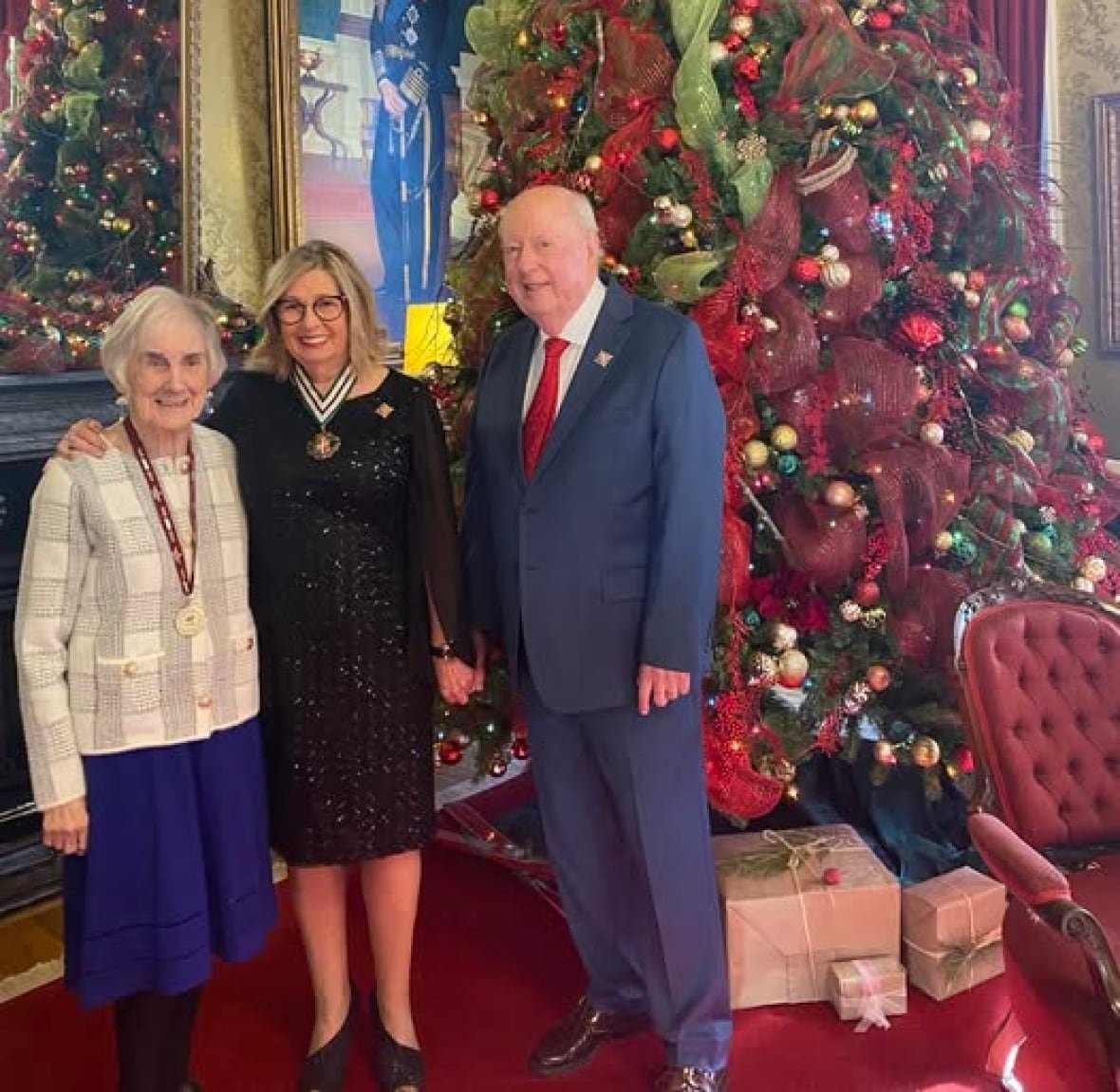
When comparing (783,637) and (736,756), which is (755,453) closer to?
(783,637)

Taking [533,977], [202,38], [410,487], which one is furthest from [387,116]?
[533,977]

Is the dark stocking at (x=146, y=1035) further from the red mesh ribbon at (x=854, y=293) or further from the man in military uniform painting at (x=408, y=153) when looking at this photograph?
the man in military uniform painting at (x=408, y=153)

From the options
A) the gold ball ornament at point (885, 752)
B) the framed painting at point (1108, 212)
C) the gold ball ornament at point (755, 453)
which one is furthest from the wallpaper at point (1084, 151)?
the gold ball ornament at point (755, 453)

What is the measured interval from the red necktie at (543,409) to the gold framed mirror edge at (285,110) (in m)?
2.03

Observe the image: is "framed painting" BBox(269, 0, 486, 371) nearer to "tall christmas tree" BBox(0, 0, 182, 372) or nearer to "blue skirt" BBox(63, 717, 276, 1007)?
"tall christmas tree" BBox(0, 0, 182, 372)

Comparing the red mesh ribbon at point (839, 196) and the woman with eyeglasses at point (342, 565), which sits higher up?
the red mesh ribbon at point (839, 196)

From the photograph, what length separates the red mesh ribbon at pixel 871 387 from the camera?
2.71 metres

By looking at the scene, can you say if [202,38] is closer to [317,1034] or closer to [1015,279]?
[1015,279]

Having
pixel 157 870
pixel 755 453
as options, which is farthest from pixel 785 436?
pixel 157 870

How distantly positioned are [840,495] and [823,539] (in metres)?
0.11

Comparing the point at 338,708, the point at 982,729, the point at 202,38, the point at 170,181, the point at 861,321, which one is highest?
the point at 202,38

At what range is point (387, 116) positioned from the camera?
430 centimetres

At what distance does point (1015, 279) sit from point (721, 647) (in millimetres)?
1290

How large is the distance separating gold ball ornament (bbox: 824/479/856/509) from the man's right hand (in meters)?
1.61
